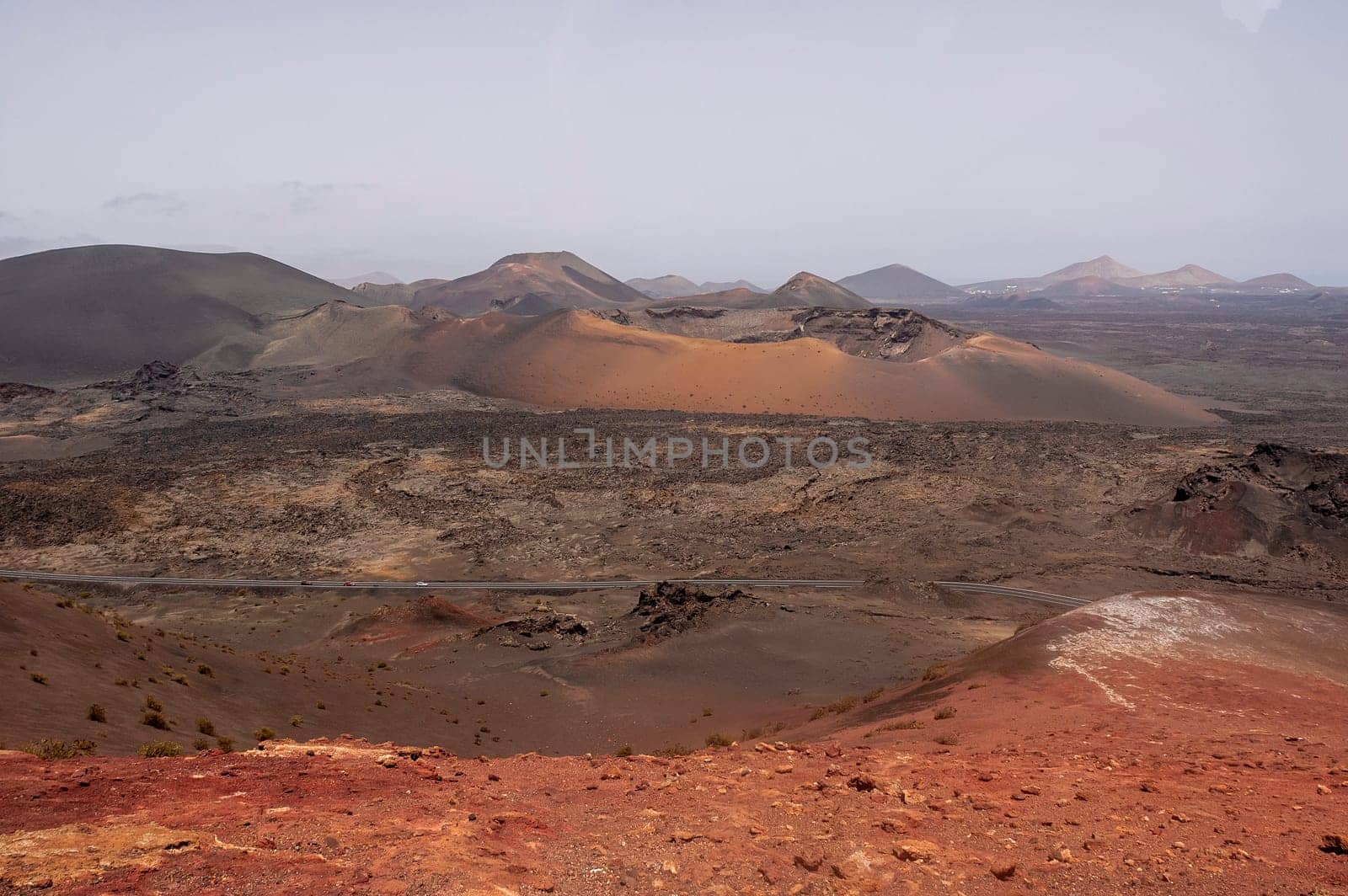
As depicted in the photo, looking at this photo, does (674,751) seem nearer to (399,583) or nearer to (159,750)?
(159,750)

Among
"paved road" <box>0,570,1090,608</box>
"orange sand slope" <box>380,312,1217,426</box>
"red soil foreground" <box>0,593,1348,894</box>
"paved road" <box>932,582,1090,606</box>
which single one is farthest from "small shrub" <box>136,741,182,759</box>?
"orange sand slope" <box>380,312,1217,426</box>

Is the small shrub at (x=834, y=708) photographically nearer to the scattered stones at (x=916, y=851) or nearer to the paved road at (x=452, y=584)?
the scattered stones at (x=916, y=851)

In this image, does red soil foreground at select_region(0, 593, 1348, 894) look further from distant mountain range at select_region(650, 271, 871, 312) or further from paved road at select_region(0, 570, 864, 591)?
distant mountain range at select_region(650, 271, 871, 312)

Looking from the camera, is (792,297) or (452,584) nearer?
(452,584)

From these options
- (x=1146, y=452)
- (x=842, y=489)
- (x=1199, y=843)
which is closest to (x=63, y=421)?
(x=842, y=489)

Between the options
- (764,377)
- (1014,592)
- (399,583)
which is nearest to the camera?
(1014,592)

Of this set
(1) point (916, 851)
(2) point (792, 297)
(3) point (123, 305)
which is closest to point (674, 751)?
(1) point (916, 851)
